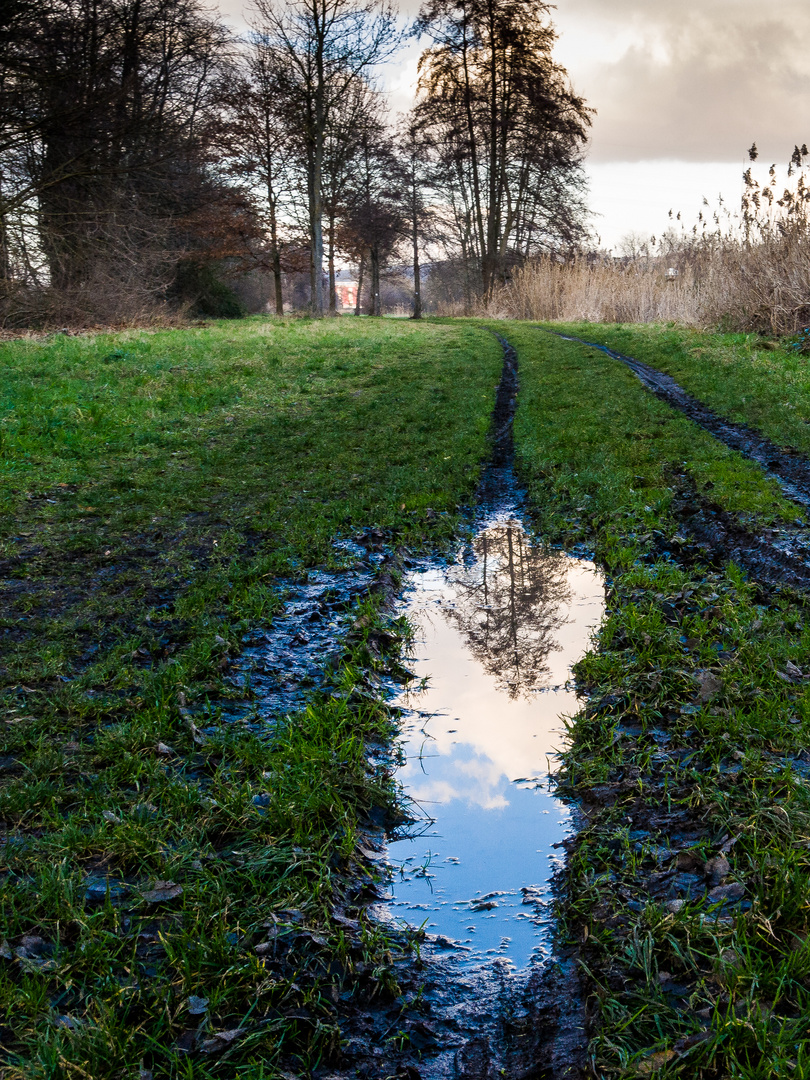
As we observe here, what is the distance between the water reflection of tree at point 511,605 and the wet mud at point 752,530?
1044 mm

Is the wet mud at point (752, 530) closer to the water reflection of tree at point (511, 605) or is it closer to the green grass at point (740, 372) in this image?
the green grass at point (740, 372)

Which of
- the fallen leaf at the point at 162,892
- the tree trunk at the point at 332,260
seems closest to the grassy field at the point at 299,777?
the fallen leaf at the point at 162,892

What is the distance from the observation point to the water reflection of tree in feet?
13.5

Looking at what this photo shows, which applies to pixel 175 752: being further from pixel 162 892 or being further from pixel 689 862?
pixel 689 862

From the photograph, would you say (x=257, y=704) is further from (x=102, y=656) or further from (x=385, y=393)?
(x=385, y=393)

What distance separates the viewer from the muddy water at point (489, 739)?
8.04ft

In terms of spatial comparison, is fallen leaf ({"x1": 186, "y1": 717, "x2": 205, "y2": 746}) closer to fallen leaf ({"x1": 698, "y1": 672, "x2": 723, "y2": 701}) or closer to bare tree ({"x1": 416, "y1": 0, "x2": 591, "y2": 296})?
fallen leaf ({"x1": 698, "y1": 672, "x2": 723, "y2": 701})

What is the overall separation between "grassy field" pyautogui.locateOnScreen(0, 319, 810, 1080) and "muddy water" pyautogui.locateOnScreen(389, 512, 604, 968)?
16 cm

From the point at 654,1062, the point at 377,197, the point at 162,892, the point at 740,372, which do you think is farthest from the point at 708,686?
the point at 377,197

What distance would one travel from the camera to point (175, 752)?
304 cm

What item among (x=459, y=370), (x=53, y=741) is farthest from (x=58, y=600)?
(x=459, y=370)

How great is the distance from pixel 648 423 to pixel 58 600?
6.85 m

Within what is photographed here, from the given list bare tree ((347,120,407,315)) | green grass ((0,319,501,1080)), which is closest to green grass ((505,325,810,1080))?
green grass ((0,319,501,1080))

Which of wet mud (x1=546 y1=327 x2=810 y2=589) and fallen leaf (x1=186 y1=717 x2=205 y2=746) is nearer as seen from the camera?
fallen leaf (x1=186 y1=717 x2=205 y2=746)
